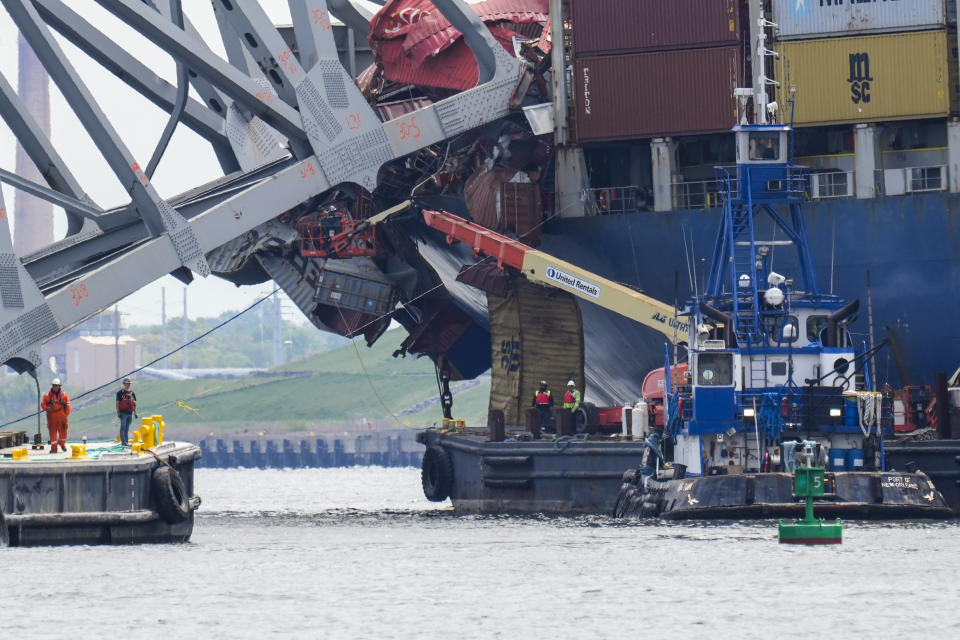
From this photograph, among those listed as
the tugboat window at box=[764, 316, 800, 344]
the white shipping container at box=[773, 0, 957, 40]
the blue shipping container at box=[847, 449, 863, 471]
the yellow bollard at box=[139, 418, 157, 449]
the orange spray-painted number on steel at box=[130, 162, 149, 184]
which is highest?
the white shipping container at box=[773, 0, 957, 40]

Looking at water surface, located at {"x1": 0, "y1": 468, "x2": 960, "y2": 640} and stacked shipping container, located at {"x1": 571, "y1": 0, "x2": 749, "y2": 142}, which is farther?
stacked shipping container, located at {"x1": 571, "y1": 0, "x2": 749, "y2": 142}

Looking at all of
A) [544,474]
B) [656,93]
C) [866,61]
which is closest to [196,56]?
[656,93]

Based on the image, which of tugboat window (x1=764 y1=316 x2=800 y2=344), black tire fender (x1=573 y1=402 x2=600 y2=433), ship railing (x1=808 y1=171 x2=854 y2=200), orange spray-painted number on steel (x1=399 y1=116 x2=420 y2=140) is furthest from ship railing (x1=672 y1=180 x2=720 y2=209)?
tugboat window (x1=764 y1=316 x2=800 y2=344)

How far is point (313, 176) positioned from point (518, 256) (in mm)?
6000

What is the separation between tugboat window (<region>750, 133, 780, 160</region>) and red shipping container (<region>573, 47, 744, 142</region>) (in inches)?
333

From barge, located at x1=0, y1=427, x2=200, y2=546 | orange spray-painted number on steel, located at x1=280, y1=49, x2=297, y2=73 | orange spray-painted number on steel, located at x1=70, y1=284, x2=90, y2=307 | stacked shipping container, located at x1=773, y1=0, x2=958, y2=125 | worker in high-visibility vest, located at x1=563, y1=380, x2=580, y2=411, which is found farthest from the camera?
stacked shipping container, located at x1=773, y1=0, x2=958, y2=125

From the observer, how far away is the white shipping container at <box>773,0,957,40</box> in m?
51.8

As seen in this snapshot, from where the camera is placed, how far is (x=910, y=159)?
175ft

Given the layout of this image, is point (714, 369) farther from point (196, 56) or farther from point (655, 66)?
point (196, 56)

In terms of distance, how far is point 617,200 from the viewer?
56031 millimetres

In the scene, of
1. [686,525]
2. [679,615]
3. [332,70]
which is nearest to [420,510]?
[332,70]

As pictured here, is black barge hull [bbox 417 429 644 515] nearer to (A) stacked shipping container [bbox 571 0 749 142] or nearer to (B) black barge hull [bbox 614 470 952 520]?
(B) black barge hull [bbox 614 470 952 520]

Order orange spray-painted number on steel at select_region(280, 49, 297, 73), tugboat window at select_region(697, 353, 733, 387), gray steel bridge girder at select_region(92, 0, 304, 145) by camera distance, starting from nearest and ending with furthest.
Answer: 1. tugboat window at select_region(697, 353, 733, 387)
2. gray steel bridge girder at select_region(92, 0, 304, 145)
3. orange spray-painted number on steel at select_region(280, 49, 297, 73)

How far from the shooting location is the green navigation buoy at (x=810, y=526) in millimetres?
37344
